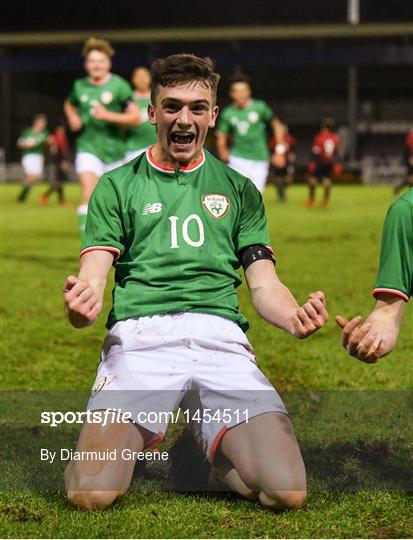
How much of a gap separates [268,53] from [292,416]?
39.1 m

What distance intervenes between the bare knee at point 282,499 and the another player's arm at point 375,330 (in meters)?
0.54

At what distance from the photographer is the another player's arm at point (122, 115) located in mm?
10469

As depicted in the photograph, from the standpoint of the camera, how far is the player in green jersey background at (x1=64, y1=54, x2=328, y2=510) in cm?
354

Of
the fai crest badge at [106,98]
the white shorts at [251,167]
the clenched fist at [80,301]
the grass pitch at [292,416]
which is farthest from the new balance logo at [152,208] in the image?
the white shorts at [251,167]

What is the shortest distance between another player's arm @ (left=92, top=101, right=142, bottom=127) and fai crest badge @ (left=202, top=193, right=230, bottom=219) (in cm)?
653

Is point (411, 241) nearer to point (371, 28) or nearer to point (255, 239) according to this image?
point (255, 239)

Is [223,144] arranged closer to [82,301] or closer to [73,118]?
[73,118]

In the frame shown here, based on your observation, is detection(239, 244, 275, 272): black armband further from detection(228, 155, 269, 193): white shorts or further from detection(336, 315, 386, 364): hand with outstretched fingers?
detection(228, 155, 269, 193): white shorts

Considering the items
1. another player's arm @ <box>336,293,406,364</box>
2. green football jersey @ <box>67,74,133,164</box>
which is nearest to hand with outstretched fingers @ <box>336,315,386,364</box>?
another player's arm @ <box>336,293,406,364</box>

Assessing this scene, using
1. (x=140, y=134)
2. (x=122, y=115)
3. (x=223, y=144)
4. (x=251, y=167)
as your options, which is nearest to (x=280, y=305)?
(x=122, y=115)

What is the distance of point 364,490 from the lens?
12.2 ft

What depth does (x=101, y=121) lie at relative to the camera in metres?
11.5

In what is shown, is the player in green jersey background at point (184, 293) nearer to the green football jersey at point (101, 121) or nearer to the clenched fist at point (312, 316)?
the clenched fist at point (312, 316)

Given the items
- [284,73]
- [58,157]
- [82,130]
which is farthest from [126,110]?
[284,73]
